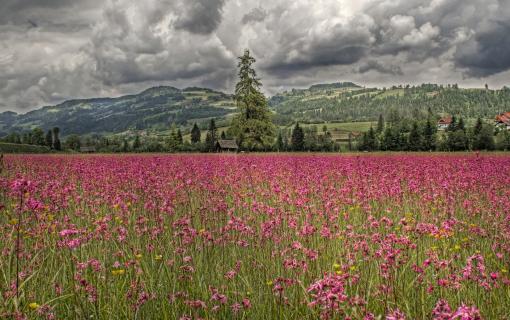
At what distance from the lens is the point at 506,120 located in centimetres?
18612

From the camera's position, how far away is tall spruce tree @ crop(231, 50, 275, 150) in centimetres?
5509

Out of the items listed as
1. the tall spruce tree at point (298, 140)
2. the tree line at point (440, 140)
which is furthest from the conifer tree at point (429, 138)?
the tall spruce tree at point (298, 140)

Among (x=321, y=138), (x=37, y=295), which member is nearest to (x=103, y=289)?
(x=37, y=295)

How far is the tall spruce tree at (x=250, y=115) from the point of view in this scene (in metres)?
55.1

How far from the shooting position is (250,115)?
56812mm

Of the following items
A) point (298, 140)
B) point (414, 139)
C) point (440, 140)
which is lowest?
point (440, 140)

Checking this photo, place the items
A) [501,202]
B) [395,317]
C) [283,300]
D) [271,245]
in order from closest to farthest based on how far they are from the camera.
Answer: [395,317] < [283,300] < [271,245] < [501,202]

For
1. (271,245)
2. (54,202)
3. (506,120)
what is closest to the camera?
(271,245)

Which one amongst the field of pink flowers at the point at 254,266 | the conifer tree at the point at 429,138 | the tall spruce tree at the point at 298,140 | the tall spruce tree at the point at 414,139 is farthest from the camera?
the tall spruce tree at the point at 298,140

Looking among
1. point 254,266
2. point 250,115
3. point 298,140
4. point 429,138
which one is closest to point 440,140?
point 429,138

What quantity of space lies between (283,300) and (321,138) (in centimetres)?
12489

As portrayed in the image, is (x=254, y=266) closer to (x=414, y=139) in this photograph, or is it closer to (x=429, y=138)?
(x=414, y=139)

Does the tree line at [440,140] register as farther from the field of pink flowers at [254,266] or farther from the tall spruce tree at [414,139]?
the field of pink flowers at [254,266]

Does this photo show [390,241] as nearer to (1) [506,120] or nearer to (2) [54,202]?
(2) [54,202]
